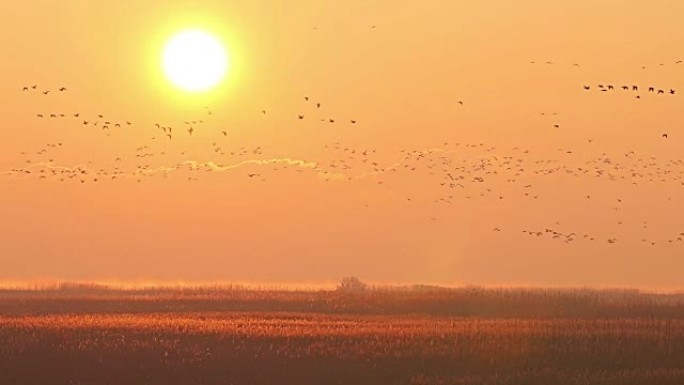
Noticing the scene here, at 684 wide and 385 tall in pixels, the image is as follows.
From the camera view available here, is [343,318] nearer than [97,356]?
No

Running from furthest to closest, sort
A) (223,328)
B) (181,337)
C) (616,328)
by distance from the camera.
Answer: (616,328)
(223,328)
(181,337)

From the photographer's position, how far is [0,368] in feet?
127

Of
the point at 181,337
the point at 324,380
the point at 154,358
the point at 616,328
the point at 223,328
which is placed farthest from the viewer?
the point at 616,328

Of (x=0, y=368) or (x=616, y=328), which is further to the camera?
(x=616, y=328)

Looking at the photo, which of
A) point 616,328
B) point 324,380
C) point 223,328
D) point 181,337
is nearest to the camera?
point 324,380

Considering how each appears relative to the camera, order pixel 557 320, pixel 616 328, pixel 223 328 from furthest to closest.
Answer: pixel 557 320
pixel 616 328
pixel 223 328

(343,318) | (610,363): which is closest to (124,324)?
(343,318)

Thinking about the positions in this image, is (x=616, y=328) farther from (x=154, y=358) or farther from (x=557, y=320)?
(x=154, y=358)

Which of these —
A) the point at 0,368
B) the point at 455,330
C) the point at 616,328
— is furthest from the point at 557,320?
the point at 0,368

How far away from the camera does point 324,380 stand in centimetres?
3681

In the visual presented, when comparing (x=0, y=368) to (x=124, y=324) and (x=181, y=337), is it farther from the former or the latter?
(x=124, y=324)

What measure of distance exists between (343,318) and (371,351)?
769 inches

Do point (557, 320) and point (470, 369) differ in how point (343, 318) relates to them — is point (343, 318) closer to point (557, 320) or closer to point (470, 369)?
point (557, 320)

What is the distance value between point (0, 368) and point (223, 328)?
11.2m
